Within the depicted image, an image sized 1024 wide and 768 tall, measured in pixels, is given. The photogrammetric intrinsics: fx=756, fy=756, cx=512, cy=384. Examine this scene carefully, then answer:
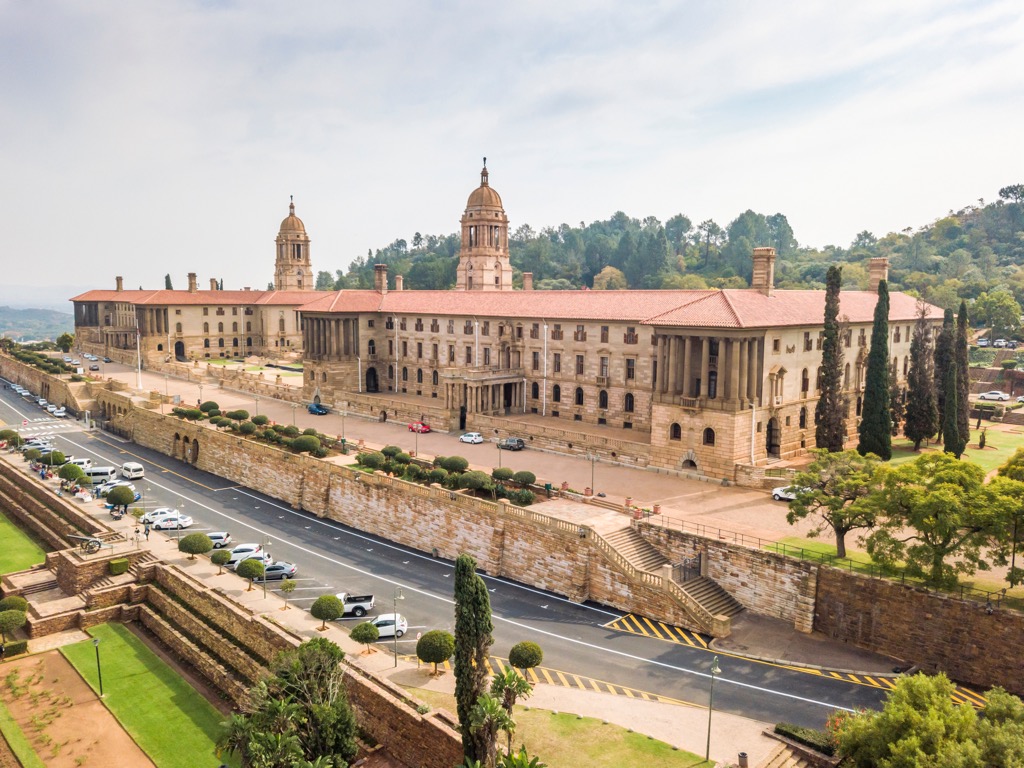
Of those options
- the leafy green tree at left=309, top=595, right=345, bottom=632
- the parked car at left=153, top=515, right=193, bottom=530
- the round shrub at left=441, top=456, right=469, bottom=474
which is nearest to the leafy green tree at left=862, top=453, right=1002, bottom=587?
the leafy green tree at left=309, top=595, right=345, bottom=632

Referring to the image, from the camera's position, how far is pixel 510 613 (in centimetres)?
4100

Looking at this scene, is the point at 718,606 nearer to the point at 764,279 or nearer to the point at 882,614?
the point at 882,614

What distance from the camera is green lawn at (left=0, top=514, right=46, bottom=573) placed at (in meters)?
51.7

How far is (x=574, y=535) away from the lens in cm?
4278

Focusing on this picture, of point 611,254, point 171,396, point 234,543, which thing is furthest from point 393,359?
point 611,254

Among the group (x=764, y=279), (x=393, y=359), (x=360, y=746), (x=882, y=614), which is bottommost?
(x=360, y=746)

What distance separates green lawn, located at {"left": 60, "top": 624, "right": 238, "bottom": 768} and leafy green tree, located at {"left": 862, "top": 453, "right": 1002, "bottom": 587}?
97.3ft

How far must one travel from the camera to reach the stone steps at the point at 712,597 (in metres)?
39.2

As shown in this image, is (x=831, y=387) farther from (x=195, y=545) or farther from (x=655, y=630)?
(x=195, y=545)

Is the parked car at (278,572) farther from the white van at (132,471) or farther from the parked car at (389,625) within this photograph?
the white van at (132,471)

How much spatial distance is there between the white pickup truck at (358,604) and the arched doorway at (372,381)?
165 feet

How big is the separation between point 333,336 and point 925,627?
68.0m

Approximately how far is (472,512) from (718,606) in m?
16.3

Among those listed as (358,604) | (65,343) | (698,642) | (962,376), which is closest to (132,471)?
(358,604)
